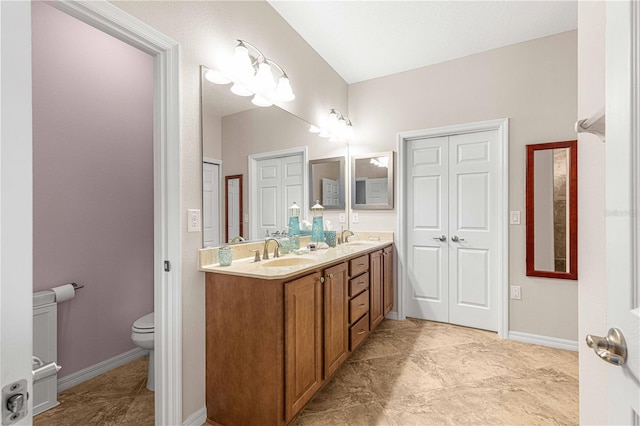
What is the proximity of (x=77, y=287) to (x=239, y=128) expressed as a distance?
152 cm

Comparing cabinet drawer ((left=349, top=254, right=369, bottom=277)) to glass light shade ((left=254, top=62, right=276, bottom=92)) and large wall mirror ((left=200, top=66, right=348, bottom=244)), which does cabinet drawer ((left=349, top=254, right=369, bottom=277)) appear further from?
glass light shade ((left=254, top=62, right=276, bottom=92))

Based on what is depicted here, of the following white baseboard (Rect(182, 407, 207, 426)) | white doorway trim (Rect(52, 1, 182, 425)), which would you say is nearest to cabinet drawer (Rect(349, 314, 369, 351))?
white baseboard (Rect(182, 407, 207, 426))

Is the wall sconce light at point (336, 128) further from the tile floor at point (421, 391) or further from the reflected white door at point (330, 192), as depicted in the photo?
the tile floor at point (421, 391)

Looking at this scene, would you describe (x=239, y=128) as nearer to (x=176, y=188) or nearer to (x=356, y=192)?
(x=176, y=188)

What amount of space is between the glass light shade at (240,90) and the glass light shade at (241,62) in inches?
2.3

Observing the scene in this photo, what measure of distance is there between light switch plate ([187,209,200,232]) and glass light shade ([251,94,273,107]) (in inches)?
35.9

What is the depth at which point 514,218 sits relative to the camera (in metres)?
2.73

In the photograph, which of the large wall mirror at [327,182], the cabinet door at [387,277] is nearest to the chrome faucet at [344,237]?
the large wall mirror at [327,182]

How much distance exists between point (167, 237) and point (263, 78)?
3.95 ft

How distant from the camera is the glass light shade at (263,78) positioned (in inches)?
79.0

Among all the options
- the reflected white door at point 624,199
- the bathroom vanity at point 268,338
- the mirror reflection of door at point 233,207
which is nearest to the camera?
the reflected white door at point 624,199

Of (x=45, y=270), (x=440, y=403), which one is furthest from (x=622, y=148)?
(x=45, y=270)

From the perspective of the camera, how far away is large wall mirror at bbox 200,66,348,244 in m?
1.78

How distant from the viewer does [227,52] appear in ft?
6.06
